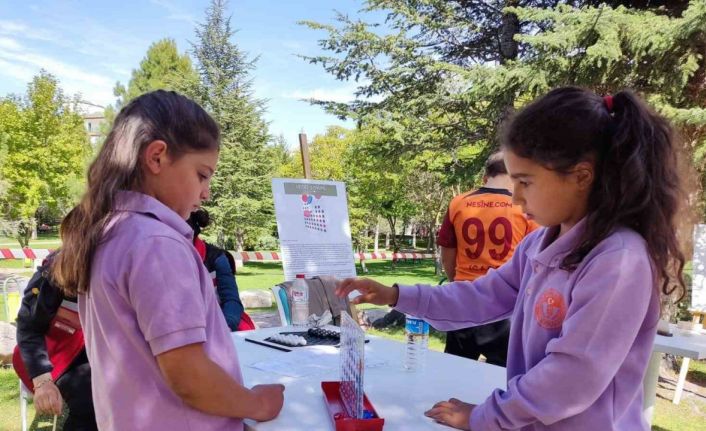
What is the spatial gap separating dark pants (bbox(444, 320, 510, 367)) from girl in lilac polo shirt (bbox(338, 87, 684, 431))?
2.30 metres

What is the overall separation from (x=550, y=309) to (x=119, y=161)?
1.04m

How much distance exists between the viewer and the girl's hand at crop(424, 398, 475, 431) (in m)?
1.28

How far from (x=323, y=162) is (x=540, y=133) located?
22.5m

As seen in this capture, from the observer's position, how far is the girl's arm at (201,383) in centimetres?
108

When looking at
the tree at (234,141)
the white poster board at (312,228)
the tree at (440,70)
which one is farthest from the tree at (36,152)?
the white poster board at (312,228)

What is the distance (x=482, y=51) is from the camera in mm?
9438

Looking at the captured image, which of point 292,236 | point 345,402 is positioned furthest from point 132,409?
point 292,236

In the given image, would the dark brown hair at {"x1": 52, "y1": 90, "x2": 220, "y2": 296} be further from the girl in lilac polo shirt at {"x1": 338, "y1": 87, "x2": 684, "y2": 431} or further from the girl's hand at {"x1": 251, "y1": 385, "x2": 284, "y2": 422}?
the girl in lilac polo shirt at {"x1": 338, "y1": 87, "x2": 684, "y2": 431}

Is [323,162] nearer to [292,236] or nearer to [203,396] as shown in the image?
[292,236]

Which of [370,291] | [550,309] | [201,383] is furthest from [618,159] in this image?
[201,383]

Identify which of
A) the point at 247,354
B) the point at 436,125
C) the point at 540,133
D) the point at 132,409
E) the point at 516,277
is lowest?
the point at 247,354

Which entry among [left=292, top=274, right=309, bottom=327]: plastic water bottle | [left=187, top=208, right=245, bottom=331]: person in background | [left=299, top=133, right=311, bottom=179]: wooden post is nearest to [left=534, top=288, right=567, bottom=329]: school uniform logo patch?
[left=292, top=274, right=309, bottom=327]: plastic water bottle

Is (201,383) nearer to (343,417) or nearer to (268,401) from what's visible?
(268,401)

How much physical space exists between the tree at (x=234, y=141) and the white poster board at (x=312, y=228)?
17.1 meters
